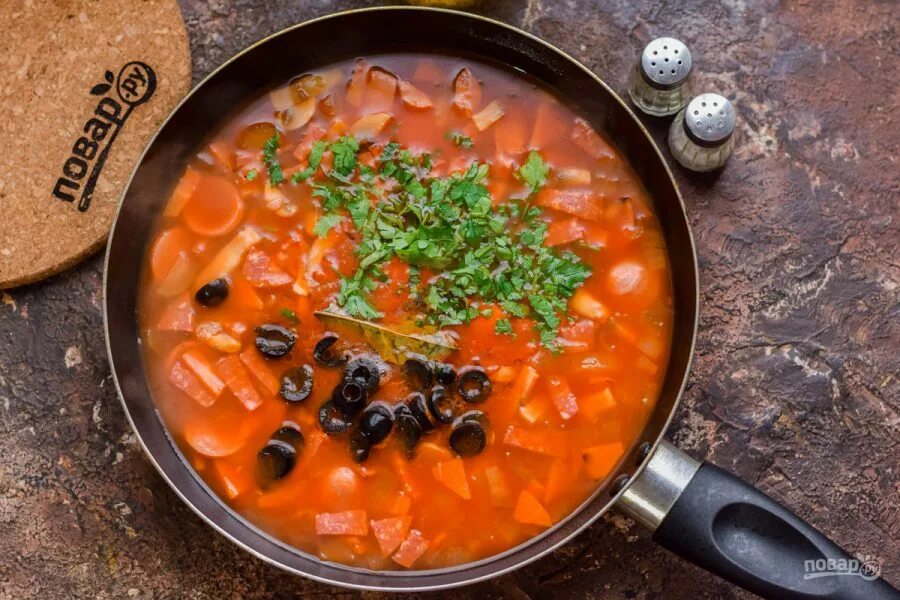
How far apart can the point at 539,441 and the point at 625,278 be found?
736 millimetres

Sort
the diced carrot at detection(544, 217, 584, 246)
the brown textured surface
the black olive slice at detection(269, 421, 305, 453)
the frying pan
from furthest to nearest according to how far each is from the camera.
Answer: the brown textured surface < the diced carrot at detection(544, 217, 584, 246) < the black olive slice at detection(269, 421, 305, 453) < the frying pan

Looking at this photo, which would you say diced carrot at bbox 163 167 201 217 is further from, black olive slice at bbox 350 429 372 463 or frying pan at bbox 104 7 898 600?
black olive slice at bbox 350 429 372 463

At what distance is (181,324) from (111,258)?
1.22ft

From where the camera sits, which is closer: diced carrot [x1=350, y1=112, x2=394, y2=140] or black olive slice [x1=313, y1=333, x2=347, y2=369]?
black olive slice [x1=313, y1=333, x2=347, y2=369]

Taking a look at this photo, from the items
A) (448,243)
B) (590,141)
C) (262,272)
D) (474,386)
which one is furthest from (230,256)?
(590,141)

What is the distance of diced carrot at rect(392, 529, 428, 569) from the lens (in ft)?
10.9

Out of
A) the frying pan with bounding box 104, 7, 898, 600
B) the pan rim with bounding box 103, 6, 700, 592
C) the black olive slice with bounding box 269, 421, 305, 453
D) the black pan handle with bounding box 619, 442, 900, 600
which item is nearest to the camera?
the black pan handle with bounding box 619, 442, 900, 600

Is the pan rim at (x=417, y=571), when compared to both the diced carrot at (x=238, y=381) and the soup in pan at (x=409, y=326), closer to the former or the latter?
the soup in pan at (x=409, y=326)

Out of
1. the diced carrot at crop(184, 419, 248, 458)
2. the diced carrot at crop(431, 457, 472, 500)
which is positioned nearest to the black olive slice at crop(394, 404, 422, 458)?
the diced carrot at crop(431, 457, 472, 500)

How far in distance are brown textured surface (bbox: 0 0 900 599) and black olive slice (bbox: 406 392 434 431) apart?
31.9 inches

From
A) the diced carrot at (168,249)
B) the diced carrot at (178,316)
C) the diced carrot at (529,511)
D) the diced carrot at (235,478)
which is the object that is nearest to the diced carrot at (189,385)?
the diced carrot at (178,316)

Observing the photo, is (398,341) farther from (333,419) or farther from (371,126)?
(371,126)

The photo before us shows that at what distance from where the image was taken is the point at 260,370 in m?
3.38

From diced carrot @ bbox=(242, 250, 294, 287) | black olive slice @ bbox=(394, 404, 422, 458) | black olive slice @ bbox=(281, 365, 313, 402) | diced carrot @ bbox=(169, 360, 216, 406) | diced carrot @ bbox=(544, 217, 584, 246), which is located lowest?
diced carrot @ bbox=(169, 360, 216, 406)
